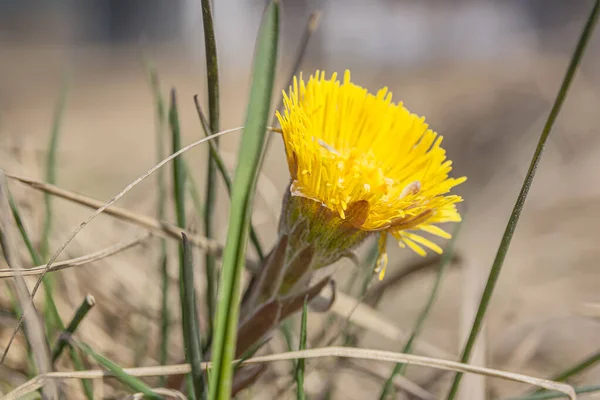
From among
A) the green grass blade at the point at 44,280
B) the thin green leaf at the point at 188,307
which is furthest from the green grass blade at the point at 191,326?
the green grass blade at the point at 44,280

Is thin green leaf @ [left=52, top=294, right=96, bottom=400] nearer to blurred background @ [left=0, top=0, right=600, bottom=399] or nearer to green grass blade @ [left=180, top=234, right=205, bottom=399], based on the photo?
green grass blade @ [left=180, top=234, right=205, bottom=399]

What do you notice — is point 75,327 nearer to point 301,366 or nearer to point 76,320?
point 76,320

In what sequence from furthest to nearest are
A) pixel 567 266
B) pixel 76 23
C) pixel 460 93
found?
pixel 76 23, pixel 460 93, pixel 567 266

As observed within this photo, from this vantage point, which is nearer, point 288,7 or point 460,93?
point 460,93

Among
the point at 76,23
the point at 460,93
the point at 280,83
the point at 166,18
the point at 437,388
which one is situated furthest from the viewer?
the point at 166,18

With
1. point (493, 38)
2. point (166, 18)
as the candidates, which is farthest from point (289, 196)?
point (166, 18)

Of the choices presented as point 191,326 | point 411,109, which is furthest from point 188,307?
point 411,109

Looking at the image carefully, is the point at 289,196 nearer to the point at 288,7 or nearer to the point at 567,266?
the point at 567,266

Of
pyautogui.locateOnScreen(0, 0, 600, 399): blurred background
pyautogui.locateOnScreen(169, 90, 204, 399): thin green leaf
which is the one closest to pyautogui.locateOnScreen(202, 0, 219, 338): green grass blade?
pyautogui.locateOnScreen(169, 90, 204, 399): thin green leaf
